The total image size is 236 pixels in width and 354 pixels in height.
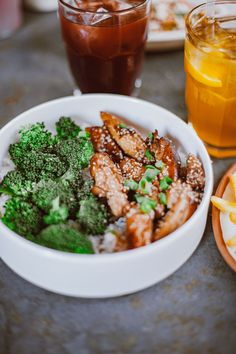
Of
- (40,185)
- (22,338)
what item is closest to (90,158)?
(40,185)

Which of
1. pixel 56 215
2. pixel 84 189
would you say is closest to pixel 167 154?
pixel 84 189

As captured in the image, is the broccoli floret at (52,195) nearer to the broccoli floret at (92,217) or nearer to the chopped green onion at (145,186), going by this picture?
the broccoli floret at (92,217)

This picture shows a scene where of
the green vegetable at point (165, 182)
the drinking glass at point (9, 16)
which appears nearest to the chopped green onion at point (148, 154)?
the green vegetable at point (165, 182)

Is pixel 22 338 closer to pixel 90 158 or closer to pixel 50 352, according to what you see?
pixel 50 352

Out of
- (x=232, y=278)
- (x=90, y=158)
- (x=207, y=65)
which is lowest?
(x=232, y=278)

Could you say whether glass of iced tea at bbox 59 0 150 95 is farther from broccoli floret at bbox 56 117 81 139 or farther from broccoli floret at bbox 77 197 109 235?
broccoli floret at bbox 77 197 109 235

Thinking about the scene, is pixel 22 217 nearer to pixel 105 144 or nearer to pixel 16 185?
pixel 16 185
